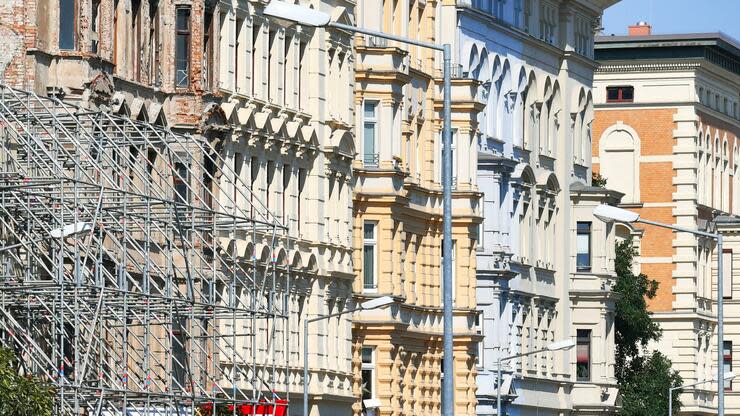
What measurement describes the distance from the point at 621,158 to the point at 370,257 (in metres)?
48.5

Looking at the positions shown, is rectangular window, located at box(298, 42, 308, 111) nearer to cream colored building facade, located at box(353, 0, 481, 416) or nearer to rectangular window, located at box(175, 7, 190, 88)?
cream colored building facade, located at box(353, 0, 481, 416)

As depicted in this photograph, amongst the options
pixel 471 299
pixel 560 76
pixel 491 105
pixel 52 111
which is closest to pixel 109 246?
pixel 52 111

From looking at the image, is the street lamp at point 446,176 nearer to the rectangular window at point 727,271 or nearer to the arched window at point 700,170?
the arched window at point 700,170

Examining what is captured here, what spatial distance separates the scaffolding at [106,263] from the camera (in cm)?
5212

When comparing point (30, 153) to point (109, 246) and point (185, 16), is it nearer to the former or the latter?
point (109, 246)

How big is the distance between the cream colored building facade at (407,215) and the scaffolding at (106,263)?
16399 mm

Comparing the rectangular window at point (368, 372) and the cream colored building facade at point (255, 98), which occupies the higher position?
the cream colored building facade at point (255, 98)

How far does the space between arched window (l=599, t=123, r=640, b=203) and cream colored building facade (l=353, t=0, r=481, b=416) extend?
126 ft

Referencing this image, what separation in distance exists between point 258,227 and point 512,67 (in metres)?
31.8

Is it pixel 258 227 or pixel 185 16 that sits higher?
pixel 185 16

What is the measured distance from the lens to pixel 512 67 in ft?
329

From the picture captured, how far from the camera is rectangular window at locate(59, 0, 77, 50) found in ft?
191

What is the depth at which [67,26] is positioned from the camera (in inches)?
2301

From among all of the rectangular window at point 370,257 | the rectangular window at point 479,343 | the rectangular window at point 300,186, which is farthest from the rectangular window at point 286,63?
the rectangular window at point 479,343
